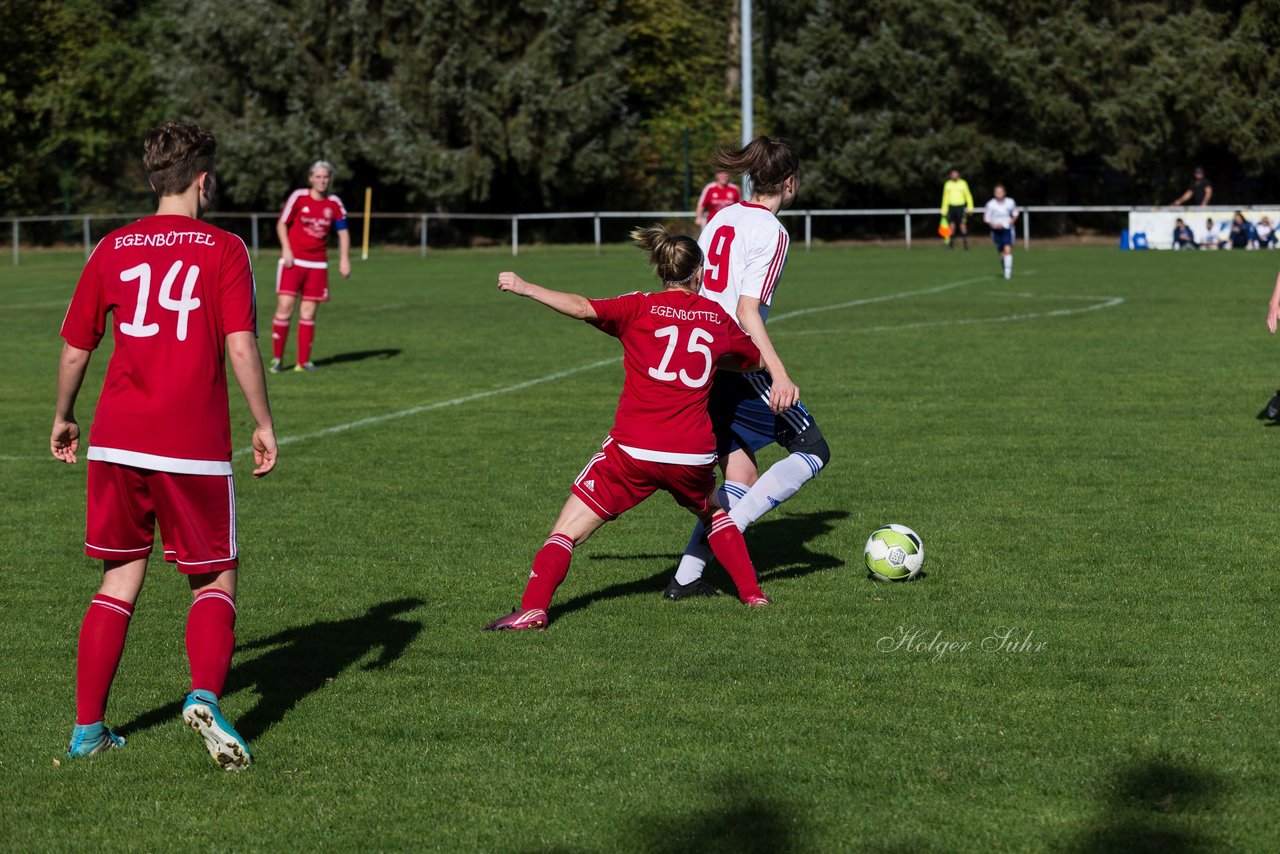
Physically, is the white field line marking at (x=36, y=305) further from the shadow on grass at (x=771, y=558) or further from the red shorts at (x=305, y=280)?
the shadow on grass at (x=771, y=558)

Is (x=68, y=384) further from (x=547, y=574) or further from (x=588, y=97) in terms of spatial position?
(x=588, y=97)

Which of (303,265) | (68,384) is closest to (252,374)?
(68,384)

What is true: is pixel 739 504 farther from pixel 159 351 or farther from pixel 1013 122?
pixel 1013 122

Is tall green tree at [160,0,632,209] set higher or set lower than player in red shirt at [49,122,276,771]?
higher

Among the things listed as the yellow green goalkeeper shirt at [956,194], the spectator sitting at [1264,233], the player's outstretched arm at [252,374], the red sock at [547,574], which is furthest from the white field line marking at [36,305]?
the spectator sitting at [1264,233]

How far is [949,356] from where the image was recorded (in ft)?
52.2

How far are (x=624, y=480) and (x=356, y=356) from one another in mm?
11223

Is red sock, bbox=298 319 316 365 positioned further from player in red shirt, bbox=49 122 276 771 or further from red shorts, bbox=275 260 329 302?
player in red shirt, bbox=49 122 276 771

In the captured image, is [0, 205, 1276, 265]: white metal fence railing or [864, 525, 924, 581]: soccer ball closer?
[864, 525, 924, 581]: soccer ball

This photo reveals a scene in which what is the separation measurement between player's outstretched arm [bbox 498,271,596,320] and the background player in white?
0.92 metres

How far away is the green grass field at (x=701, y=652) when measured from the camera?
426 cm

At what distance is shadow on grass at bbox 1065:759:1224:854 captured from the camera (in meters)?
3.97

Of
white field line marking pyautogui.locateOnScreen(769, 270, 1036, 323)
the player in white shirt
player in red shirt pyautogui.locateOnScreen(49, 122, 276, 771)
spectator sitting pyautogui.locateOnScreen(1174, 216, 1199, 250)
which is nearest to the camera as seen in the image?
player in red shirt pyautogui.locateOnScreen(49, 122, 276, 771)

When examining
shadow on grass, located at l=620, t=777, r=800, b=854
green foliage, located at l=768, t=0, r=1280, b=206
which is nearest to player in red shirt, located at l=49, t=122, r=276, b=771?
shadow on grass, located at l=620, t=777, r=800, b=854
